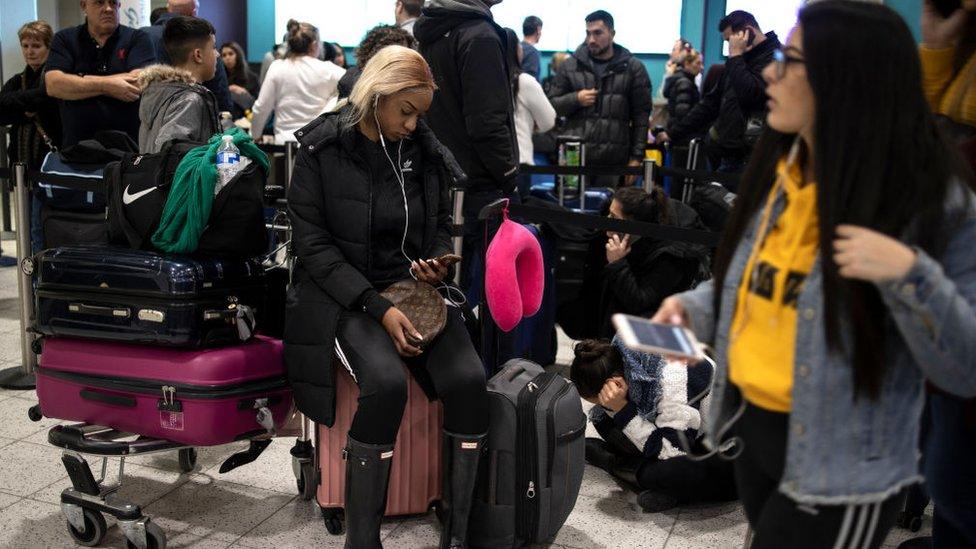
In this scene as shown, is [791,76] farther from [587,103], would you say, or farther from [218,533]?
[587,103]

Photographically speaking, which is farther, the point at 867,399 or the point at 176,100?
the point at 176,100

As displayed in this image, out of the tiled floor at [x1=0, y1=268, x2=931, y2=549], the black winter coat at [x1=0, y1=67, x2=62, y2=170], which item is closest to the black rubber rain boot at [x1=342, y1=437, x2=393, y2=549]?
the tiled floor at [x1=0, y1=268, x2=931, y2=549]

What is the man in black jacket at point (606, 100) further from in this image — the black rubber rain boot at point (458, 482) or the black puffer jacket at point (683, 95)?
the black rubber rain boot at point (458, 482)

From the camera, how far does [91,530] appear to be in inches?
115

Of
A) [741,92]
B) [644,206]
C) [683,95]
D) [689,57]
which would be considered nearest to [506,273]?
[644,206]

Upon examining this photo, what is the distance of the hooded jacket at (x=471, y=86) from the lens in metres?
3.84

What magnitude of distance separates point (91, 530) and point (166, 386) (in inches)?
20.8

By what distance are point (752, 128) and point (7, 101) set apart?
3.78 metres

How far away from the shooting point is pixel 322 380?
9.21 ft

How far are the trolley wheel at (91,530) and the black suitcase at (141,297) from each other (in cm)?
52

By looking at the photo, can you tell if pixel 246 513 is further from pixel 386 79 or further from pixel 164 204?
pixel 386 79

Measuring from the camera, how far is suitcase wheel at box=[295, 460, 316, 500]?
324 cm

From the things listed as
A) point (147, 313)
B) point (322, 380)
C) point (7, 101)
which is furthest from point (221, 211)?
point (7, 101)

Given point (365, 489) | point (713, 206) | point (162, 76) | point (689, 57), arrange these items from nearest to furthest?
point (365, 489) < point (162, 76) < point (713, 206) < point (689, 57)
